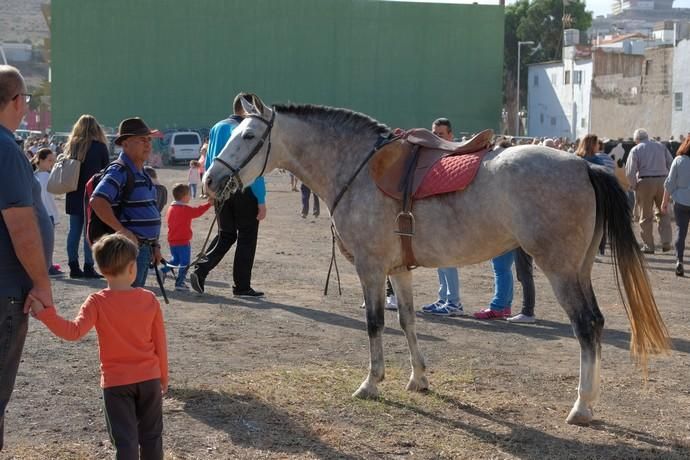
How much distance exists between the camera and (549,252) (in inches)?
254

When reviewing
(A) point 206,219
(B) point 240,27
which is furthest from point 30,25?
(A) point 206,219

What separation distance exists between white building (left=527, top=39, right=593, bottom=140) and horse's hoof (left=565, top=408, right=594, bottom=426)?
52392 mm

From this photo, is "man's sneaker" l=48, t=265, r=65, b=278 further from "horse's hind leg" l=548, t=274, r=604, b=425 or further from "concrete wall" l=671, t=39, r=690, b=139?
"concrete wall" l=671, t=39, r=690, b=139

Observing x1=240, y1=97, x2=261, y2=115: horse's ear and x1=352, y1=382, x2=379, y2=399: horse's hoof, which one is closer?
x1=352, y1=382, x2=379, y2=399: horse's hoof

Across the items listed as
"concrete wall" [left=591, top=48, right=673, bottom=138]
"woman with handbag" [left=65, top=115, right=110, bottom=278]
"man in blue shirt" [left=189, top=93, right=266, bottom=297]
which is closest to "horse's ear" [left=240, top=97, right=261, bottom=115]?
"man in blue shirt" [left=189, top=93, right=266, bottom=297]

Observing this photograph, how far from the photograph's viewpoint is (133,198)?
6.73 metres

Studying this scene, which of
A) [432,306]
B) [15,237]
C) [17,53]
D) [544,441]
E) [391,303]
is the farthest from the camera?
[17,53]

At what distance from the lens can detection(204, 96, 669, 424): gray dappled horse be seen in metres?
6.46

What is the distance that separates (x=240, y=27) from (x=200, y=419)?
58782 millimetres

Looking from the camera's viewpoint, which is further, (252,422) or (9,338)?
(252,422)

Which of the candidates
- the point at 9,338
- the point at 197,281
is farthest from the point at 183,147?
the point at 9,338

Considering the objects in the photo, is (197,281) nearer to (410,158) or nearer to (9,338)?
(410,158)

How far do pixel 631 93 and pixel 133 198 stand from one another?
4843 centimetres

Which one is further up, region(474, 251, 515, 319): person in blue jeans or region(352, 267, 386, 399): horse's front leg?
region(352, 267, 386, 399): horse's front leg
